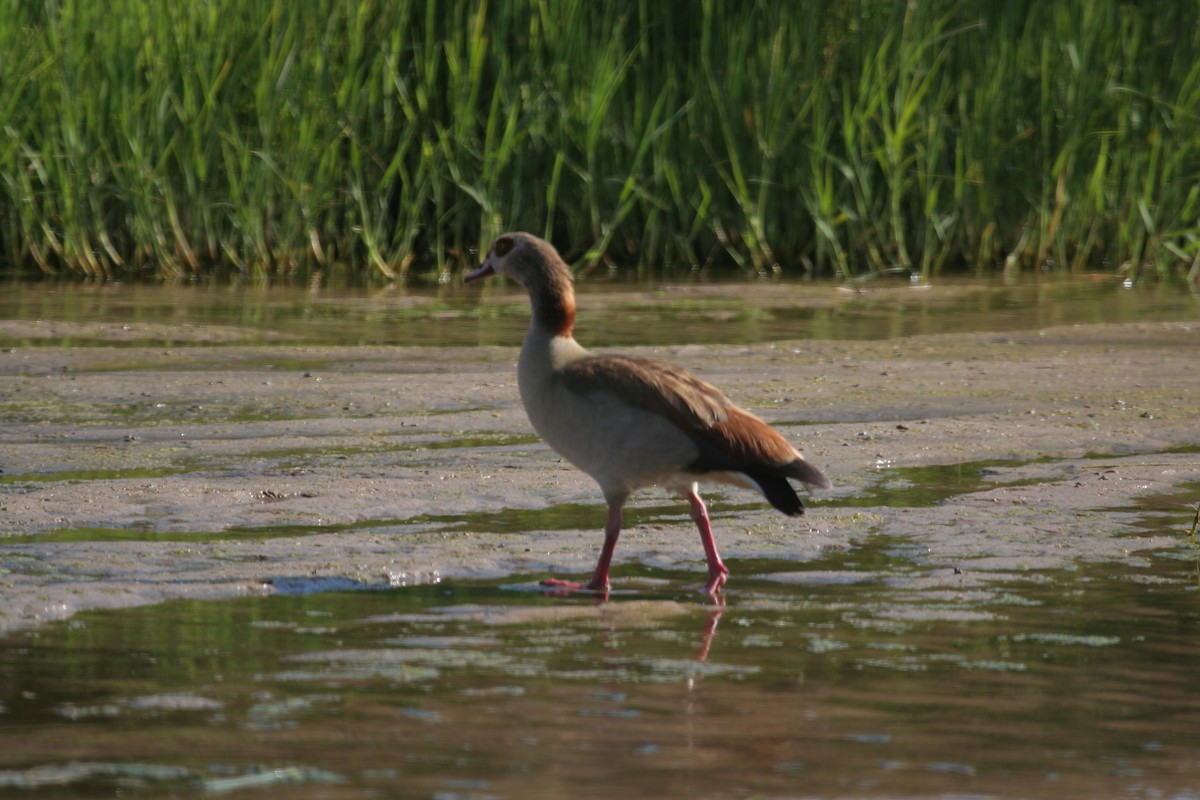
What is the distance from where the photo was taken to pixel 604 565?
16.6ft

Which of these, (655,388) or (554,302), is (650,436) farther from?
(554,302)

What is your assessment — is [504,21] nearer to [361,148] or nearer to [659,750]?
[361,148]

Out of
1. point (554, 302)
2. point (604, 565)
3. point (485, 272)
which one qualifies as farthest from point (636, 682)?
point (485, 272)

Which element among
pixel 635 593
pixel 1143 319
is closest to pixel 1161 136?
pixel 1143 319

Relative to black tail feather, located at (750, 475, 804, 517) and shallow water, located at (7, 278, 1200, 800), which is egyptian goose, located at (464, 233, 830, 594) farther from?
shallow water, located at (7, 278, 1200, 800)

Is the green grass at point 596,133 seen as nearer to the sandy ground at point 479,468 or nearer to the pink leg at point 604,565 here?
the sandy ground at point 479,468

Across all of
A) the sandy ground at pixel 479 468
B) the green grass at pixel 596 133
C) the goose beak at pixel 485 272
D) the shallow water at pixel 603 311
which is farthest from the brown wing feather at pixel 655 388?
the green grass at pixel 596 133

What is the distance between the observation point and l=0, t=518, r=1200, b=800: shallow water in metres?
3.32

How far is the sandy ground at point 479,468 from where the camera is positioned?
5.24 meters

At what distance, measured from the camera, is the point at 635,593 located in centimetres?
505

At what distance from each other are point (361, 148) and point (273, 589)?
8.21 meters

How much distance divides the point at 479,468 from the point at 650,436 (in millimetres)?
1594

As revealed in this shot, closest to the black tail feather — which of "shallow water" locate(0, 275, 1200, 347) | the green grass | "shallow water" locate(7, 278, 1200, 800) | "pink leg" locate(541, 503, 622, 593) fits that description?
"shallow water" locate(7, 278, 1200, 800)

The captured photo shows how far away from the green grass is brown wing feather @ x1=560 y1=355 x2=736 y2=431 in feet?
24.0
